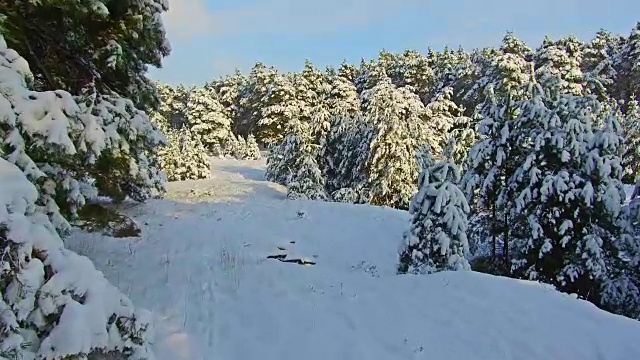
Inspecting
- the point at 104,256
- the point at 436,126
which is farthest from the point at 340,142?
the point at 104,256

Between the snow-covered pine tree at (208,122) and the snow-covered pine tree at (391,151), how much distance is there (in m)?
28.0

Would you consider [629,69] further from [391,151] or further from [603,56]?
[391,151]

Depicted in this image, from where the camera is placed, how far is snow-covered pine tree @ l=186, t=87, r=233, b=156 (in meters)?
48.2

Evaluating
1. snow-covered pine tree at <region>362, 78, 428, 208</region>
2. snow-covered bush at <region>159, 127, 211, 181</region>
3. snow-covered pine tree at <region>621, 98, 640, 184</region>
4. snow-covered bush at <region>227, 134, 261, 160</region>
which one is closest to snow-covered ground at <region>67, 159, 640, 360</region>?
snow-covered pine tree at <region>362, 78, 428, 208</region>

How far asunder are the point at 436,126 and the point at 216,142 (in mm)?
25868

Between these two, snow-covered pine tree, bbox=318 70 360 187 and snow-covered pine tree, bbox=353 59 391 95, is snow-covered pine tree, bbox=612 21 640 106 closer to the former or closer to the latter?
snow-covered pine tree, bbox=353 59 391 95

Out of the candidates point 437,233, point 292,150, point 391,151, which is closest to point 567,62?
point 391,151

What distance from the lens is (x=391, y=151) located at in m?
21.8

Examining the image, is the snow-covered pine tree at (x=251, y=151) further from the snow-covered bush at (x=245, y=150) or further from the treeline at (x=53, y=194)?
the treeline at (x=53, y=194)

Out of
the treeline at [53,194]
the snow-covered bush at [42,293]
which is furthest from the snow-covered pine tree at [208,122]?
the snow-covered bush at [42,293]

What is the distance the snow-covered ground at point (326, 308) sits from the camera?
17.7ft

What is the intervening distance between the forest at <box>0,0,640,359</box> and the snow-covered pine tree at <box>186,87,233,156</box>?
24471 millimetres

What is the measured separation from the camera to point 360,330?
19.0 ft

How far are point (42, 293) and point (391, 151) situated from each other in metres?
19.4
